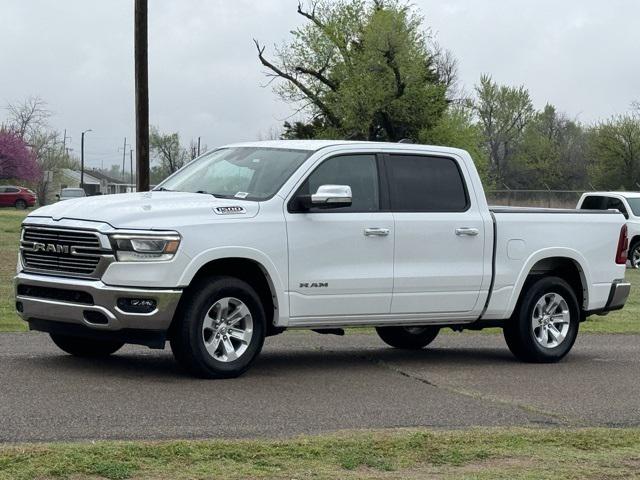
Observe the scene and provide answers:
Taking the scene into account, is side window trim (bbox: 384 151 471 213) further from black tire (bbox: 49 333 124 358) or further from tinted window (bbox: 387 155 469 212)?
black tire (bbox: 49 333 124 358)

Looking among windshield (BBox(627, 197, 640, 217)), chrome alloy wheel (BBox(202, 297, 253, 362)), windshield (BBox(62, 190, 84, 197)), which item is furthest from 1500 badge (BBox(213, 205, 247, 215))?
windshield (BBox(62, 190, 84, 197))

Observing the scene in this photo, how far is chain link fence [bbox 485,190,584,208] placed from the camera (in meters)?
61.7

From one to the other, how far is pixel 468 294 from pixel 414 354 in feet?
4.67

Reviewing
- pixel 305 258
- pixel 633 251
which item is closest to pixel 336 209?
pixel 305 258

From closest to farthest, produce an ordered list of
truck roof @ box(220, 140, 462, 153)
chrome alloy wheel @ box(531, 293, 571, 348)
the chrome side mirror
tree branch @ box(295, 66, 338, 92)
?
the chrome side mirror < truck roof @ box(220, 140, 462, 153) < chrome alloy wheel @ box(531, 293, 571, 348) < tree branch @ box(295, 66, 338, 92)

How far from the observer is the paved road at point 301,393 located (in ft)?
25.6

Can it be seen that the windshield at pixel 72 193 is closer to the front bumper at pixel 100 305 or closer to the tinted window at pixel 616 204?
the tinted window at pixel 616 204

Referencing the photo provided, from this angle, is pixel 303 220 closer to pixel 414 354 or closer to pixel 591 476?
pixel 414 354

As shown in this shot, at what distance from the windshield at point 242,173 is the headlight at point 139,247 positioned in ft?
3.45

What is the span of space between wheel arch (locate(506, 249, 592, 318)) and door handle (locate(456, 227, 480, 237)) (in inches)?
28.5

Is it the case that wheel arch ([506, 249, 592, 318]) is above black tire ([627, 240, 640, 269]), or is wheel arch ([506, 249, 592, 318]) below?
above

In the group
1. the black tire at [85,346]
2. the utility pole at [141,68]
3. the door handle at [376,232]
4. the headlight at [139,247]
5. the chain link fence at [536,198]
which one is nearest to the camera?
the headlight at [139,247]

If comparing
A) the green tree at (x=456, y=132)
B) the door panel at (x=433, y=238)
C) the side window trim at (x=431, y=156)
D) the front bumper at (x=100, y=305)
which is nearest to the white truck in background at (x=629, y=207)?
the side window trim at (x=431, y=156)

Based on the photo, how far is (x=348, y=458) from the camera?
681 cm
